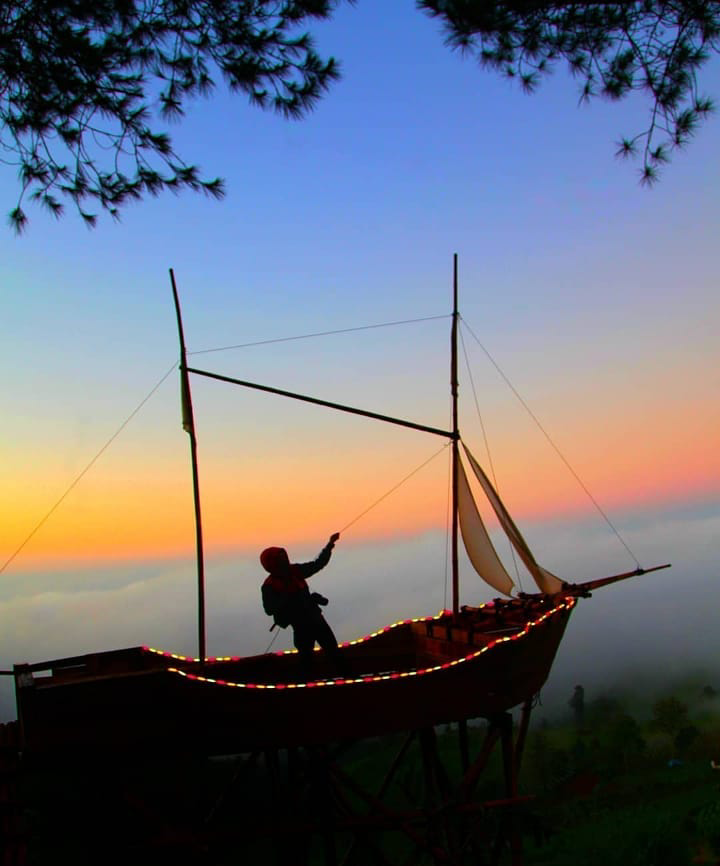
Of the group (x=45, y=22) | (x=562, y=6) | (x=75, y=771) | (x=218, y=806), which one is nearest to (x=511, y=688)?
(x=218, y=806)

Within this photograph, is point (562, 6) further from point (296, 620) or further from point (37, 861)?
point (37, 861)

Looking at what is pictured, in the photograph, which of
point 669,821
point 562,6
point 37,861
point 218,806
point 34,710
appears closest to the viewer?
point 562,6

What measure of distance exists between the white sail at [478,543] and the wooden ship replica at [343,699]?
2cm

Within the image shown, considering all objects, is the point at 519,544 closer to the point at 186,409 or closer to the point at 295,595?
the point at 295,595

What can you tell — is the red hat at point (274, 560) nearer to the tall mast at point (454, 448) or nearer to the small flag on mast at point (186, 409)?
the small flag on mast at point (186, 409)

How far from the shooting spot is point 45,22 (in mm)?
7410

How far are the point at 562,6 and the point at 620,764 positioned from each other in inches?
807

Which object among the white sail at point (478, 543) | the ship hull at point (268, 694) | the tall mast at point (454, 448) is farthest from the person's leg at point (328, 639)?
the white sail at point (478, 543)

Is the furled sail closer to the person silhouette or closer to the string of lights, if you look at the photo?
the string of lights

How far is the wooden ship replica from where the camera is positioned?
8938mm

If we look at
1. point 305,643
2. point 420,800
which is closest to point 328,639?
point 305,643

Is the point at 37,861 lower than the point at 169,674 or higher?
lower

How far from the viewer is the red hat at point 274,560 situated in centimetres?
1010

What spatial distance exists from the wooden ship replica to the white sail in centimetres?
2
